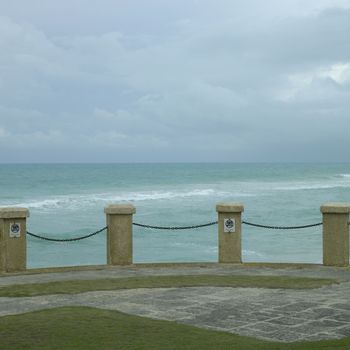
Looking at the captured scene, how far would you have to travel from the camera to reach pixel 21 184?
83.8 m

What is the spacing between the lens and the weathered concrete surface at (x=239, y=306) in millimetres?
7764

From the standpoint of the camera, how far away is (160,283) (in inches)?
435

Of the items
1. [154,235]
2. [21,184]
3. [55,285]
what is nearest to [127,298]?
[55,285]

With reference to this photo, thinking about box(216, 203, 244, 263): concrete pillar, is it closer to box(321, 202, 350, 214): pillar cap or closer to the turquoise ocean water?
box(321, 202, 350, 214): pillar cap

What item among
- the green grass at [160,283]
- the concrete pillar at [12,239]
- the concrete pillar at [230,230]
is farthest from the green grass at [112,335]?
the concrete pillar at [230,230]

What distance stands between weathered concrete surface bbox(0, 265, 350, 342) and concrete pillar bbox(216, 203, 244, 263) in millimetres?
2493

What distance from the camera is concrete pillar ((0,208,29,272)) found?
40.9ft

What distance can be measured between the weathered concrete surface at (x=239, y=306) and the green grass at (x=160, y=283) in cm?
30

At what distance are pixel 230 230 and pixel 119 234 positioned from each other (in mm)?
2265

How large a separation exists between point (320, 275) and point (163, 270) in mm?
3000

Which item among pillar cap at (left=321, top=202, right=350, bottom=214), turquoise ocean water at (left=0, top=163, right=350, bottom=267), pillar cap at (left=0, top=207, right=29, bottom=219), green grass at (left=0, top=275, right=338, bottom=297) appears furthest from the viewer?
turquoise ocean water at (left=0, top=163, right=350, bottom=267)

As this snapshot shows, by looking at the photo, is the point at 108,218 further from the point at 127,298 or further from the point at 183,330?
the point at 183,330

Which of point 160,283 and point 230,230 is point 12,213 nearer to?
point 160,283

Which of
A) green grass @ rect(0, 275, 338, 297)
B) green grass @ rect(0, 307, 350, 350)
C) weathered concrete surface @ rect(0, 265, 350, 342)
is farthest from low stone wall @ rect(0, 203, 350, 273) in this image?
green grass @ rect(0, 307, 350, 350)
